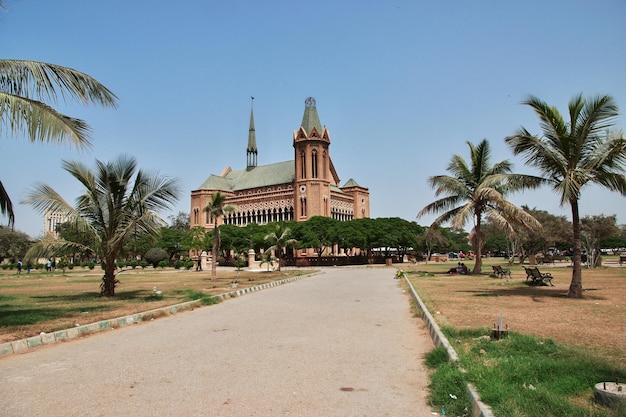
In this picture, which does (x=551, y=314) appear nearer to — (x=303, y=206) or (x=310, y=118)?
(x=303, y=206)

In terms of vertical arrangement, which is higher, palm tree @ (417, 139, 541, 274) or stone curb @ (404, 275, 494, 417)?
palm tree @ (417, 139, 541, 274)

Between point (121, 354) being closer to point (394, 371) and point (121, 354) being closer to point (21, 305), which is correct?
point (394, 371)

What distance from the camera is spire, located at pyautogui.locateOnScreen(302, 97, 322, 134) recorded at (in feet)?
255

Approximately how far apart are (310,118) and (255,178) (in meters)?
19.3

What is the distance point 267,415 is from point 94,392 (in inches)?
80.8

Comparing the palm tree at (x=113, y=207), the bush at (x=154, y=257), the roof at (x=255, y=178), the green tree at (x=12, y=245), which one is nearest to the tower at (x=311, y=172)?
the roof at (x=255, y=178)

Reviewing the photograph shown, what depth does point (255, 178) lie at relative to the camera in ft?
300

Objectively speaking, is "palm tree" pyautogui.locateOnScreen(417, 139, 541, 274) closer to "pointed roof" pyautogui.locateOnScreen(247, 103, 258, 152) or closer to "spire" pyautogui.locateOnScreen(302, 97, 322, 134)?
"spire" pyautogui.locateOnScreen(302, 97, 322, 134)

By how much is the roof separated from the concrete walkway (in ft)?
239

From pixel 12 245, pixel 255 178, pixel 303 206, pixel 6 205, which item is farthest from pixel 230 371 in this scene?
pixel 255 178

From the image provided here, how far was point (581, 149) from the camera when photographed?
13117 mm

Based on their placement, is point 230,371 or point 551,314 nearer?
point 230,371

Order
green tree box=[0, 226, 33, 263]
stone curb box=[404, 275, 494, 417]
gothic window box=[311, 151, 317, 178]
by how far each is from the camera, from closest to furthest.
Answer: stone curb box=[404, 275, 494, 417] → green tree box=[0, 226, 33, 263] → gothic window box=[311, 151, 317, 178]

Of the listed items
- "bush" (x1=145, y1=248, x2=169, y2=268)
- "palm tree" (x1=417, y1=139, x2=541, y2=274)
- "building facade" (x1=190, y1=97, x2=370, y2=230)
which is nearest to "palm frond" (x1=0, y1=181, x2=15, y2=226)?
"palm tree" (x1=417, y1=139, x2=541, y2=274)
